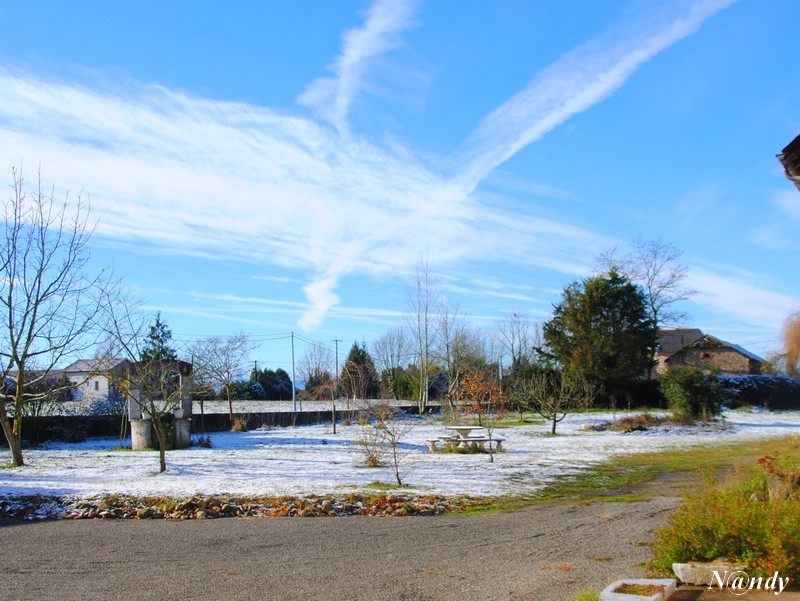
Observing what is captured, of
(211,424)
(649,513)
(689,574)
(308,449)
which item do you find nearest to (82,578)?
(689,574)

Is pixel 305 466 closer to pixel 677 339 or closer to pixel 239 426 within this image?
pixel 239 426

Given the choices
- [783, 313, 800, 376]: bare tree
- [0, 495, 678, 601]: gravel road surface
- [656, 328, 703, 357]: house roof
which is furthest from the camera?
[656, 328, 703, 357]: house roof

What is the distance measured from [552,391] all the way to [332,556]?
31119 millimetres

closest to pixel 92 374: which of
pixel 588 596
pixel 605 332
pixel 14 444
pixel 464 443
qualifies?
pixel 14 444

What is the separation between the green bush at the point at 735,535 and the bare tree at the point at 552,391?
23.0 m

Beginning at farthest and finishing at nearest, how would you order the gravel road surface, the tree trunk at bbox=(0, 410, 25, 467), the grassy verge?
the tree trunk at bbox=(0, 410, 25, 467), the grassy verge, the gravel road surface

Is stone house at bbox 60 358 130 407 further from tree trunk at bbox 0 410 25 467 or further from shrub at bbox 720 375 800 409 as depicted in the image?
shrub at bbox 720 375 800 409

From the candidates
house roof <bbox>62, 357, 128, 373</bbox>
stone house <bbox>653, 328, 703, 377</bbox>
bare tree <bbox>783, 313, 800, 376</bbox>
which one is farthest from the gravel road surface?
stone house <bbox>653, 328, 703, 377</bbox>

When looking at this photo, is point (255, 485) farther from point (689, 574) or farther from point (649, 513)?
point (689, 574)

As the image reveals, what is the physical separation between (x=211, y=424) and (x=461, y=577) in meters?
26.5

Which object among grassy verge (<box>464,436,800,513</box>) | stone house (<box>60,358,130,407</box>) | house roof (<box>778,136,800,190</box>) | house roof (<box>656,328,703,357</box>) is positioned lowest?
grassy verge (<box>464,436,800,513</box>)

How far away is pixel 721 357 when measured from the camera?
5491cm

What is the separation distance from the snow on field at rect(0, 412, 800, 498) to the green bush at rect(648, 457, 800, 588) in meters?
6.37

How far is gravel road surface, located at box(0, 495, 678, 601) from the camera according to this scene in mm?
6027
